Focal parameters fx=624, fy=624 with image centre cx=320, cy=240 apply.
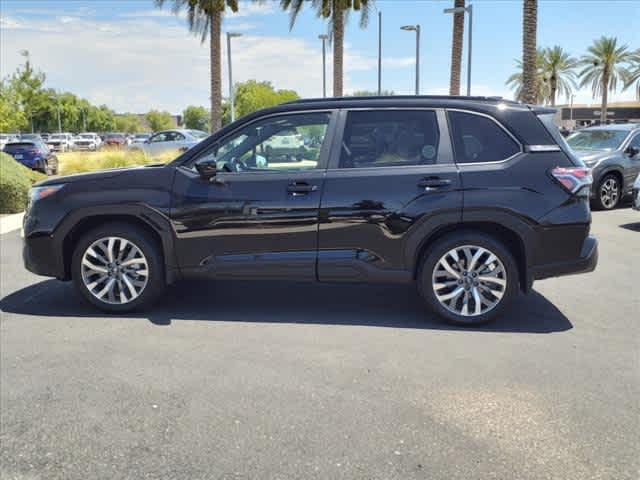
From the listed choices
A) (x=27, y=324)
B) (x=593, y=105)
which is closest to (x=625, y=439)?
(x=27, y=324)

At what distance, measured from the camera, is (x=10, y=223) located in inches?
477

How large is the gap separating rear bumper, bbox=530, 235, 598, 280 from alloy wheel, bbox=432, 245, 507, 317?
0.97ft

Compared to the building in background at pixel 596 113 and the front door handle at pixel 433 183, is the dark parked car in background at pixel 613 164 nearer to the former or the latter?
the front door handle at pixel 433 183

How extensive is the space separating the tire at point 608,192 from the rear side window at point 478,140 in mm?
8362

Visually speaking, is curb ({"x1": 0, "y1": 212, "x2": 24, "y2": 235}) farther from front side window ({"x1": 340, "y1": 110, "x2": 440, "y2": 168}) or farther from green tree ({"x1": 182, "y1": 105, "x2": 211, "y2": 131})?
green tree ({"x1": 182, "y1": 105, "x2": 211, "y2": 131})

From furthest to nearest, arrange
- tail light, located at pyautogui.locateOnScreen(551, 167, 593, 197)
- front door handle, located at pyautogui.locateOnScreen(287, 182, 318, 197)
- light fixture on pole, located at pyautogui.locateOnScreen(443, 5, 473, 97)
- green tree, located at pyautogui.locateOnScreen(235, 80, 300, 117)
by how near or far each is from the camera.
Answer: green tree, located at pyautogui.locateOnScreen(235, 80, 300, 117) → light fixture on pole, located at pyautogui.locateOnScreen(443, 5, 473, 97) → front door handle, located at pyautogui.locateOnScreen(287, 182, 318, 197) → tail light, located at pyautogui.locateOnScreen(551, 167, 593, 197)

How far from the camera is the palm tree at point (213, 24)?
955 inches

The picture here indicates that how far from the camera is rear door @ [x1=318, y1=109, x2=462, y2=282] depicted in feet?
16.9

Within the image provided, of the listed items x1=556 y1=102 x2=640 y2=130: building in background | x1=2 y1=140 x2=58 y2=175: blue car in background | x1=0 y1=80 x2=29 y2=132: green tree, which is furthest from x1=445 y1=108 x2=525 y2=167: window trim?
x1=556 y1=102 x2=640 y2=130: building in background

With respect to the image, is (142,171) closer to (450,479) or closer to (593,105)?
(450,479)

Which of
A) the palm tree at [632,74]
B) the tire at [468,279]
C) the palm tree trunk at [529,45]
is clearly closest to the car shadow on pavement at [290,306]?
the tire at [468,279]

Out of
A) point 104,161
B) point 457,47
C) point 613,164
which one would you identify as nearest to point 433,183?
point 613,164

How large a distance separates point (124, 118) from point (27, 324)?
136005 millimetres

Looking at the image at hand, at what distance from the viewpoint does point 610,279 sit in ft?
23.0
